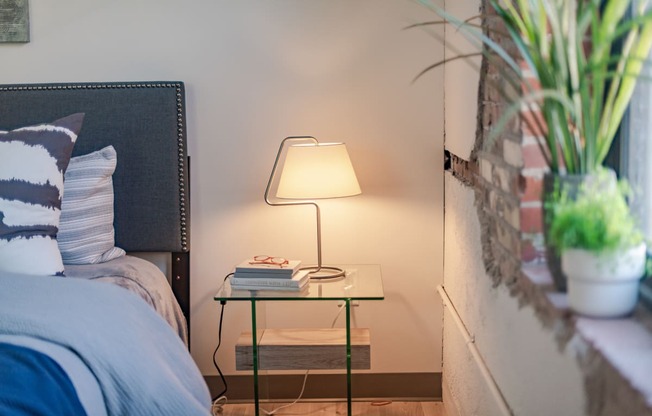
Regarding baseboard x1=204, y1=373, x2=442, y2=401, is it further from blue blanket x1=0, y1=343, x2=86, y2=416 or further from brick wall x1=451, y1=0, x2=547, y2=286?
blue blanket x1=0, y1=343, x2=86, y2=416

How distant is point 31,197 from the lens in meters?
2.81

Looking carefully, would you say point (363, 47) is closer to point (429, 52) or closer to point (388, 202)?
point (429, 52)

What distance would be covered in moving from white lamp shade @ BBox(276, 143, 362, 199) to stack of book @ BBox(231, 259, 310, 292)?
0.29 meters

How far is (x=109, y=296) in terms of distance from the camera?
2559mm

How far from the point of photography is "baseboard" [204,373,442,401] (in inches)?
144

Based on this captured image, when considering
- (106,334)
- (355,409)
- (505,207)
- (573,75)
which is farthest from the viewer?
(355,409)

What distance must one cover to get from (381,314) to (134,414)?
1.56m

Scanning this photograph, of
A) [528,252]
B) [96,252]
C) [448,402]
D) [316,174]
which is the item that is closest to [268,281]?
[316,174]

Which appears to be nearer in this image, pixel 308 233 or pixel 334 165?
pixel 334 165

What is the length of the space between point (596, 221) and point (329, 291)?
1.59 metres

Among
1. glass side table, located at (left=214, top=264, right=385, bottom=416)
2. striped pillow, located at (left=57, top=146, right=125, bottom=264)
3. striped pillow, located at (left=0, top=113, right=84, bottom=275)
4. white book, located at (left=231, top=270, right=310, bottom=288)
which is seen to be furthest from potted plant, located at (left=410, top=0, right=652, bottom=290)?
striped pillow, located at (left=57, top=146, right=125, bottom=264)

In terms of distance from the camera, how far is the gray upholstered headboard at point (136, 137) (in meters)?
3.47

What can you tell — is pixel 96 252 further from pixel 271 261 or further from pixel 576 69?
pixel 576 69

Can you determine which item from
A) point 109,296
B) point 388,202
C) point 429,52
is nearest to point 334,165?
point 388,202
